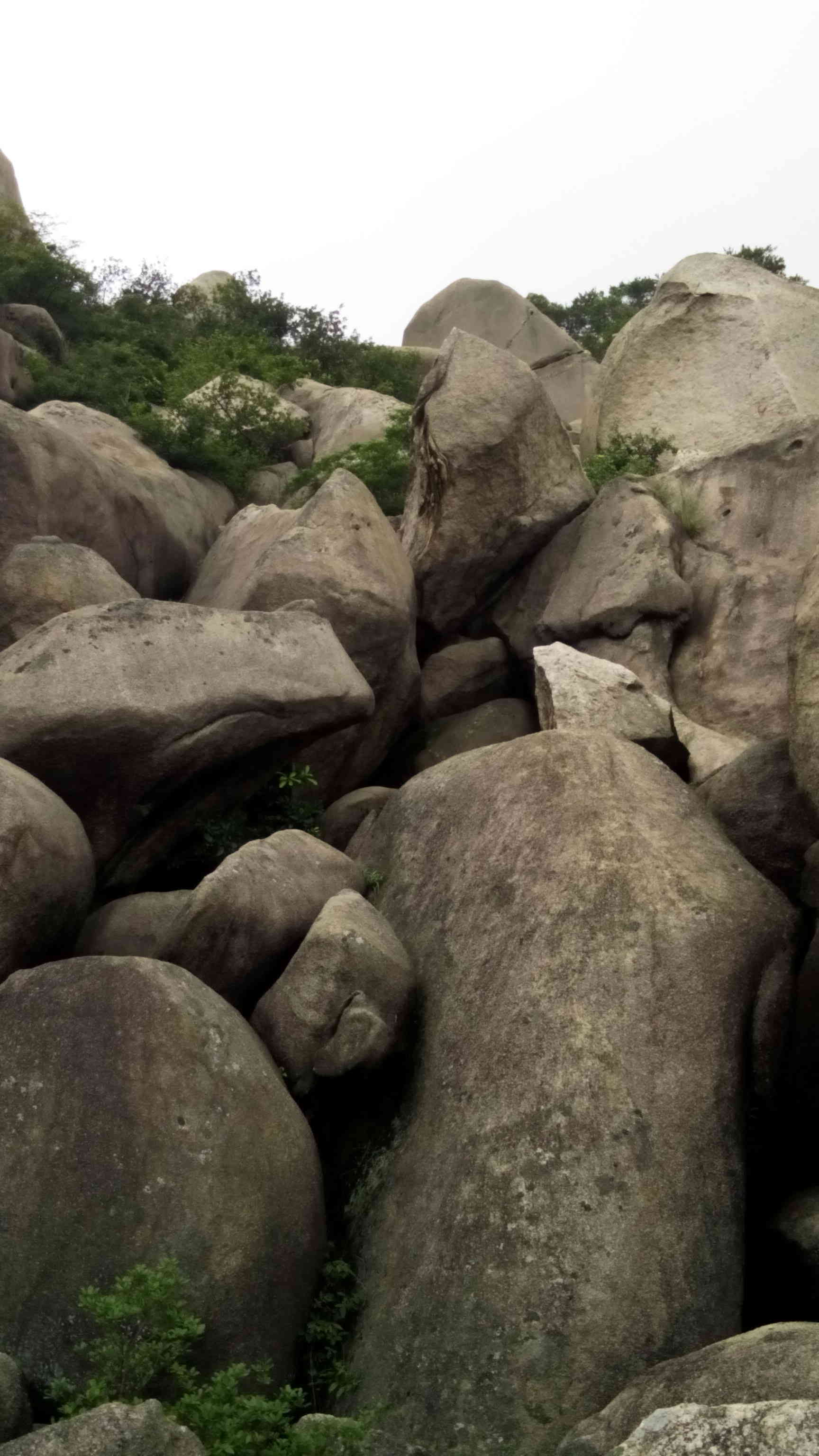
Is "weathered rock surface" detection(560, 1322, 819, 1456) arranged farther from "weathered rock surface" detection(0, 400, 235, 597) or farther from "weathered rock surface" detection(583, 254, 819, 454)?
"weathered rock surface" detection(583, 254, 819, 454)

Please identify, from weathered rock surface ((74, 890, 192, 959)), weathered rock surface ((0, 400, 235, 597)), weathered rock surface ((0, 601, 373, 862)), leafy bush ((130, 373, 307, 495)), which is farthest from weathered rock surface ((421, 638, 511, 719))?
weathered rock surface ((74, 890, 192, 959))

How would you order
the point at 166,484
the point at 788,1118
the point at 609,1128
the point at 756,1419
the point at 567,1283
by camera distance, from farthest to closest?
the point at 166,484, the point at 788,1118, the point at 609,1128, the point at 567,1283, the point at 756,1419

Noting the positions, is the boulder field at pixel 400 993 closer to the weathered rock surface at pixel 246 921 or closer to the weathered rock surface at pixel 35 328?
the weathered rock surface at pixel 246 921

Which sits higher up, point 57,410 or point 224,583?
point 57,410

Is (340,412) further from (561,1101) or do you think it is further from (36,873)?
(561,1101)

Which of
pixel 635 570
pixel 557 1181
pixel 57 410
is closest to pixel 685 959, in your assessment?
pixel 557 1181

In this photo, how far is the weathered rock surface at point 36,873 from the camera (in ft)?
27.7

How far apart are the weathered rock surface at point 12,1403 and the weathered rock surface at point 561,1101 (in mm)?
1804

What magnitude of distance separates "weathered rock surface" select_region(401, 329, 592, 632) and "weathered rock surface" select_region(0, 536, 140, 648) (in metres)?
3.77

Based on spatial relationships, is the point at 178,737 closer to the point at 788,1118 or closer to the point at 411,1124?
the point at 411,1124

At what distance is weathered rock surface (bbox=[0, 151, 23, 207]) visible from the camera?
3266 cm

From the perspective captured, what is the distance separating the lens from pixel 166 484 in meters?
15.9

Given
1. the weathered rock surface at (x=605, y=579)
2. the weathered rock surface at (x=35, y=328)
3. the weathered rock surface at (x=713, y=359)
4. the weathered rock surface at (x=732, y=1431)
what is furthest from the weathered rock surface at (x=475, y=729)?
the weathered rock surface at (x=35, y=328)

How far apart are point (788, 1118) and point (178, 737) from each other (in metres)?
4.70
